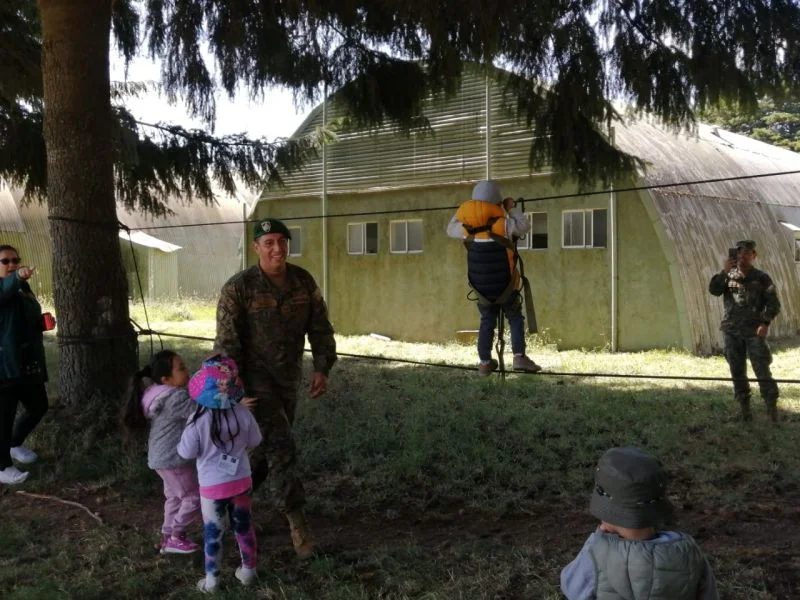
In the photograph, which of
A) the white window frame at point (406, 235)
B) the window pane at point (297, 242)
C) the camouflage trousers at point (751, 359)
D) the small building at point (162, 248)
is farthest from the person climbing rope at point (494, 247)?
the small building at point (162, 248)

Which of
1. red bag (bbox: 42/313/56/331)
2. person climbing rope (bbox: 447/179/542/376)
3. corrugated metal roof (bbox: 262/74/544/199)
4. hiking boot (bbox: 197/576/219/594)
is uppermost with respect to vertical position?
corrugated metal roof (bbox: 262/74/544/199)

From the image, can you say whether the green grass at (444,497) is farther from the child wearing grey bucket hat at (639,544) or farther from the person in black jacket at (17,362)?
the child wearing grey bucket hat at (639,544)

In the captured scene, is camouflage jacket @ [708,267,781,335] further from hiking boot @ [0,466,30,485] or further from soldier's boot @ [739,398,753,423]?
hiking boot @ [0,466,30,485]

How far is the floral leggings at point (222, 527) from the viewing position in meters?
4.02

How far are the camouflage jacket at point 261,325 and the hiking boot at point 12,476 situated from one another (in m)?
2.69

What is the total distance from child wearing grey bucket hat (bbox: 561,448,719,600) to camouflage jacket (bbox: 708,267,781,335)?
19.7 ft

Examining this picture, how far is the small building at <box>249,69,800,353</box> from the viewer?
45.3 feet

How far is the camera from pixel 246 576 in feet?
13.4

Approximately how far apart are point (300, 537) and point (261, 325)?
3.89 feet

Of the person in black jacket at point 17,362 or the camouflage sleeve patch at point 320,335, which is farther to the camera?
the person in black jacket at point 17,362

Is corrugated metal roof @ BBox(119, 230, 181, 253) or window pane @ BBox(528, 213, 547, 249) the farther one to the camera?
corrugated metal roof @ BBox(119, 230, 181, 253)

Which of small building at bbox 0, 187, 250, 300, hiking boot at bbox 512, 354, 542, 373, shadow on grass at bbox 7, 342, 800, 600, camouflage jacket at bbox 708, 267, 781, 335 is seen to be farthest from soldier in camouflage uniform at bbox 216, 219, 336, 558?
small building at bbox 0, 187, 250, 300

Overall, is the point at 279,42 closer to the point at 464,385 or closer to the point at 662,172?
the point at 464,385

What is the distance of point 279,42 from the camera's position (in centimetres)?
728
